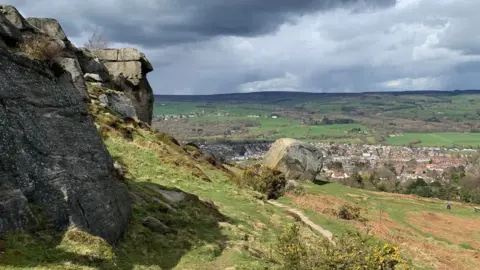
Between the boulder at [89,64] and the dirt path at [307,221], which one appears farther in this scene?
the boulder at [89,64]

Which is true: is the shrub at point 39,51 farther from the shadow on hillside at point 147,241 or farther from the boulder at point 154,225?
the boulder at point 154,225

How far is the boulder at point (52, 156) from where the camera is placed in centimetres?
1530

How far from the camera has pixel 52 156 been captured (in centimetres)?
1673

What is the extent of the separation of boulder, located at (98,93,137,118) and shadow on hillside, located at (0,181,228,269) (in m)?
23.4

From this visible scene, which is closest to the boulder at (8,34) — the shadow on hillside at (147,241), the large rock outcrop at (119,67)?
the shadow on hillside at (147,241)

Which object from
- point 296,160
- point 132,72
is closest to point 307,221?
point 296,160

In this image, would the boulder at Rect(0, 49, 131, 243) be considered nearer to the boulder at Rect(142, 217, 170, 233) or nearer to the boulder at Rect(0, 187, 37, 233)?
the boulder at Rect(0, 187, 37, 233)

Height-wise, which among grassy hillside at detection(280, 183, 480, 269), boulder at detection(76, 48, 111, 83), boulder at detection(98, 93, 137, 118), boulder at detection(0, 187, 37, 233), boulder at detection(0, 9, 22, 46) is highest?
boulder at detection(76, 48, 111, 83)

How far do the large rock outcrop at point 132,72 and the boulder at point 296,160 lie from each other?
2222 cm

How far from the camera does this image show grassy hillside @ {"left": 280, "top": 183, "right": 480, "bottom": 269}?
3612 cm

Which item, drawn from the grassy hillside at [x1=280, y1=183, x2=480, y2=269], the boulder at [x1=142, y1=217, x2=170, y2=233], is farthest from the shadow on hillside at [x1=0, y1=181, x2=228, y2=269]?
the grassy hillside at [x1=280, y1=183, x2=480, y2=269]

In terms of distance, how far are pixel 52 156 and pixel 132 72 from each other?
171 ft

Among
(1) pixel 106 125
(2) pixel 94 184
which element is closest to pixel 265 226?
(2) pixel 94 184

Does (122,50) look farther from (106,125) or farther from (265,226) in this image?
(265,226)
